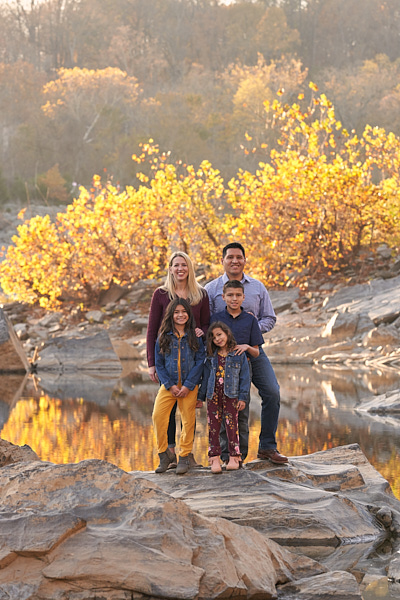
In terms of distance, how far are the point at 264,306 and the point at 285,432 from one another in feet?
12.4

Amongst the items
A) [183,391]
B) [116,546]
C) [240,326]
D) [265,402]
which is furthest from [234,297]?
[116,546]

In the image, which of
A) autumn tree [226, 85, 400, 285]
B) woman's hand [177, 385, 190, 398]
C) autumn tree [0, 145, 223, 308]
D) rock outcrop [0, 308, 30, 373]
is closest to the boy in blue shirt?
woman's hand [177, 385, 190, 398]

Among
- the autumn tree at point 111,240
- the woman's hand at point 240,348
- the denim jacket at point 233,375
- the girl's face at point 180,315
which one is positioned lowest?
the autumn tree at point 111,240

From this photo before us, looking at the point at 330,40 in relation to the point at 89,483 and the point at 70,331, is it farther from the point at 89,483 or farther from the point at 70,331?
the point at 89,483

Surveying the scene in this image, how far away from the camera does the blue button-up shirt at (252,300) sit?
6.61m

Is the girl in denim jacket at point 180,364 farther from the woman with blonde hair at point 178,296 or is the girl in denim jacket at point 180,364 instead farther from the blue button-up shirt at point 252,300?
the blue button-up shirt at point 252,300

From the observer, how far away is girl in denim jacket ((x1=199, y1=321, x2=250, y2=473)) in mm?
6129

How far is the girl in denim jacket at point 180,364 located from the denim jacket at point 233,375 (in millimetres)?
88

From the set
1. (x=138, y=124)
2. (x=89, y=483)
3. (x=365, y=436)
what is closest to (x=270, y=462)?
(x=89, y=483)

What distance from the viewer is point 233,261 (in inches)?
253

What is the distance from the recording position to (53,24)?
71.3 m

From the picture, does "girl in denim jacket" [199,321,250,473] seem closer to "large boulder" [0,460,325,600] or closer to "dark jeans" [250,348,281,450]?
"dark jeans" [250,348,281,450]

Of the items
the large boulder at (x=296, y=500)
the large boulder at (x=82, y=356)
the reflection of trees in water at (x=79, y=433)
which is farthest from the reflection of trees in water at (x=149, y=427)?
the large boulder at (x=82, y=356)

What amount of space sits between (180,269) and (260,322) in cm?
77
